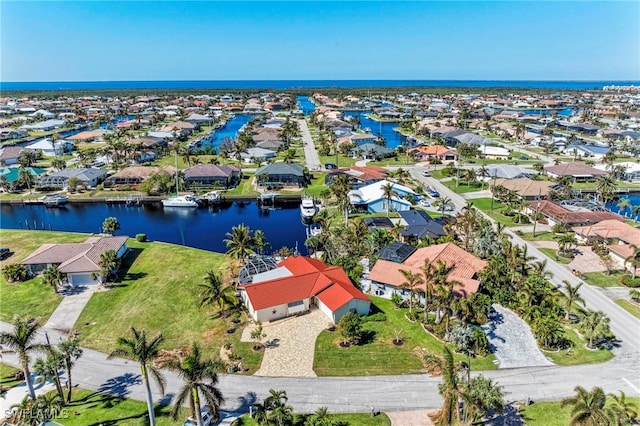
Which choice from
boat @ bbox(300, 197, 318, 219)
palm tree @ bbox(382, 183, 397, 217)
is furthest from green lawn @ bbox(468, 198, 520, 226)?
boat @ bbox(300, 197, 318, 219)

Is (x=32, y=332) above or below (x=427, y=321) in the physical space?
above

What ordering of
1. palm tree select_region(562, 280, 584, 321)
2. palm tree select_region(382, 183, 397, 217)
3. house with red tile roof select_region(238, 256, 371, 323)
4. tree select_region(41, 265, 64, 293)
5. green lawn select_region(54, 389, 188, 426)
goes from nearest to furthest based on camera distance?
green lawn select_region(54, 389, 188, 426) < palm tree select_region(562, 280, 584, 321) < house with red tile roof select_region(238, 256, 371, 323) < tree select_region(41, 265, 64, 293) < palm tree select_region(382, 183, 397, 217)

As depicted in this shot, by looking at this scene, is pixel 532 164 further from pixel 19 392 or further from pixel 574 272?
pixel 19 392

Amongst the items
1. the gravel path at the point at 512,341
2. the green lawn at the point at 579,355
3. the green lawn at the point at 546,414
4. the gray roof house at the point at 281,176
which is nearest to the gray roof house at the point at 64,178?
the gray roof house at the point at 281,176

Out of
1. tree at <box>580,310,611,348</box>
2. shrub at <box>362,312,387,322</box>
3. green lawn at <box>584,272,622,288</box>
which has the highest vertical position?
tree at <box>580,310,611,348</box>

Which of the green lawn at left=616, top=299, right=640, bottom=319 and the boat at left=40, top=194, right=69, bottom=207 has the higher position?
the boat at left=40, top=194, right=69, bottom=207

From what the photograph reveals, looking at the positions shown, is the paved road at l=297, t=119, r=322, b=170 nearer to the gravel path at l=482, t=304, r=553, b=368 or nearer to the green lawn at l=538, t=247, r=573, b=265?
the green lawn at l=538, t=247, r=573, b=265

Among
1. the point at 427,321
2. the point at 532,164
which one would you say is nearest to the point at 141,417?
the point at 427,321
